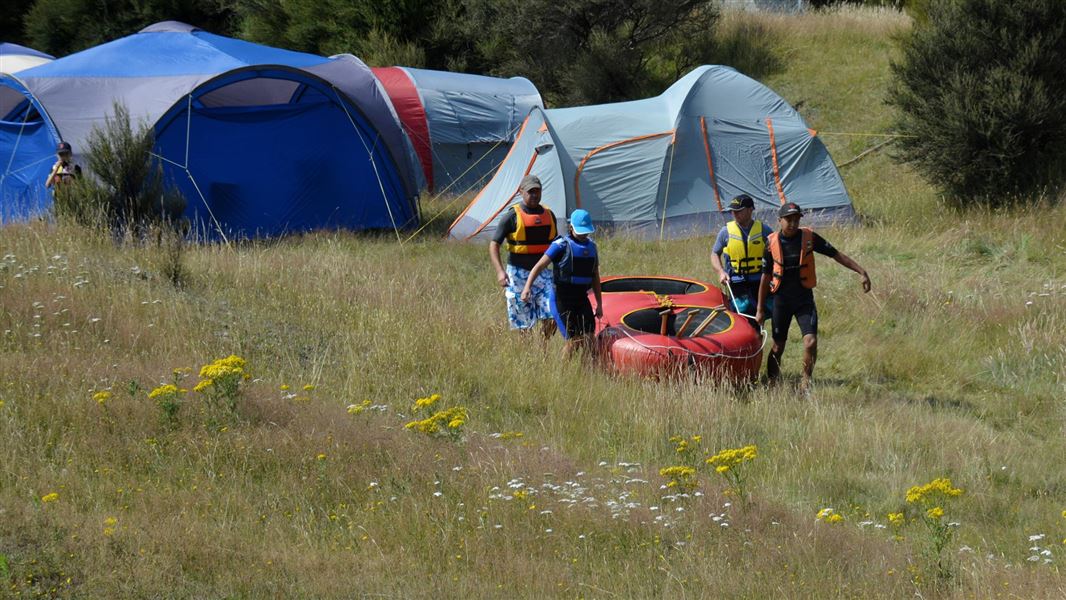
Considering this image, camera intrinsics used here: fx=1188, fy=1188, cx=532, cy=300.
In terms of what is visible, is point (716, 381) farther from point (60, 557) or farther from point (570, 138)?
point (570, 138)

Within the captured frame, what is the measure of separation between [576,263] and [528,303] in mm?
876

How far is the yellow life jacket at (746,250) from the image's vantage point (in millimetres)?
9648

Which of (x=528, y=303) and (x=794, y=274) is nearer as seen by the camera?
(x=794, y=274)

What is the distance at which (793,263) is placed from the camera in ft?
29.7

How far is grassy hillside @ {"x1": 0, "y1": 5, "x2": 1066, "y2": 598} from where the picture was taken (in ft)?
16.5

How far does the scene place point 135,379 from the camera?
716cm

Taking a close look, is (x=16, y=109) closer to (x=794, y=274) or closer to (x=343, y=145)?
(x=343, y=145)

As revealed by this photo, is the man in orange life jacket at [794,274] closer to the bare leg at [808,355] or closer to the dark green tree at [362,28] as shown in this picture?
the bare leg at [808,355]

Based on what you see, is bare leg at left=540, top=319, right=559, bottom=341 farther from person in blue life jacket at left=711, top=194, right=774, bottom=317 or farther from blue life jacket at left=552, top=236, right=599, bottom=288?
person in blue life jacket at left=711, top=194, right=774, bottom=317

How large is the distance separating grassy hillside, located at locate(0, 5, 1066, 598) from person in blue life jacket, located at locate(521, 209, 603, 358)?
35 centimetres

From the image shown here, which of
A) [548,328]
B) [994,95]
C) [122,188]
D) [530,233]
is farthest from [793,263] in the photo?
[994,95]

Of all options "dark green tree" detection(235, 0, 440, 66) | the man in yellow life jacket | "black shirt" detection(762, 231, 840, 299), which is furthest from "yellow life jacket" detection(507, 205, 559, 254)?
"dark green tree" detection(235, 0, 440, 66)

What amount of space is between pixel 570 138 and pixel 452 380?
866 cm

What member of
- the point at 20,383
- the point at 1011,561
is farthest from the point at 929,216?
the point at 20,383
